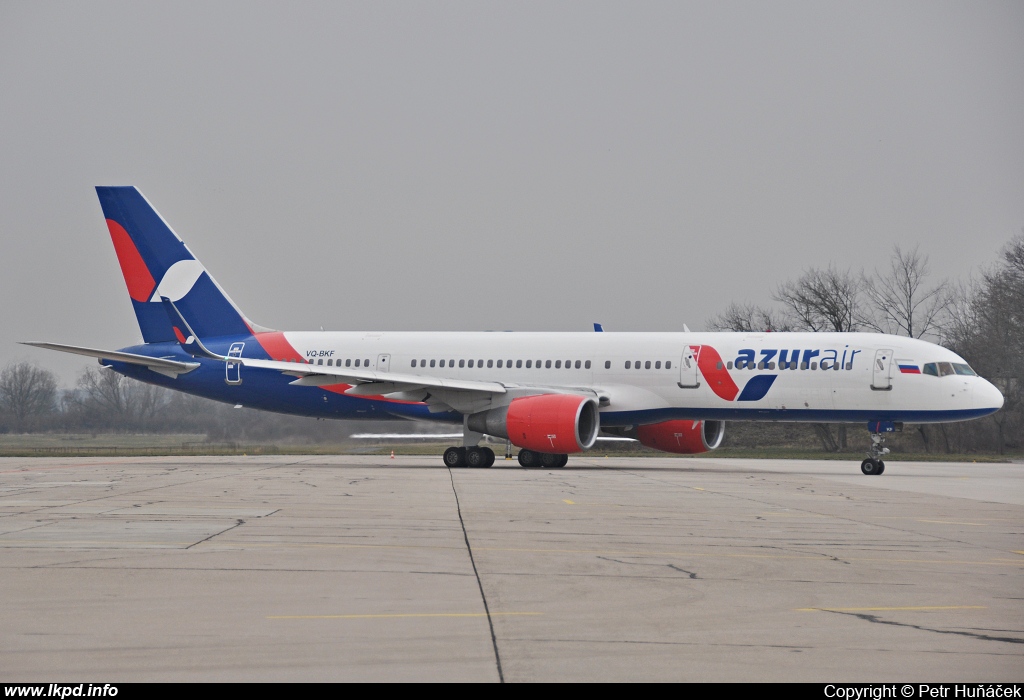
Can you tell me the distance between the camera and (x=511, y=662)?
17.5 feet

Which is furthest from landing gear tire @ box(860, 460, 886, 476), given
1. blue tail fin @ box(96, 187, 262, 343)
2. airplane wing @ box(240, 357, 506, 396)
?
blue tail fin @ box(96, 187, 262, 343)

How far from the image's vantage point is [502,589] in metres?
7.57

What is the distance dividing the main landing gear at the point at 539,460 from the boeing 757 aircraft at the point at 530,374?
0.16 ft

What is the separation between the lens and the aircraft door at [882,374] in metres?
23.7

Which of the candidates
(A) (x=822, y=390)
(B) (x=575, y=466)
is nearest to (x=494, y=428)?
(B) (x=575, y=466)

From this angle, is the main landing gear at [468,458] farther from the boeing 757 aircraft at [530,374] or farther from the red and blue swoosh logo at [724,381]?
the red and blue swoosh logo at [724,381]

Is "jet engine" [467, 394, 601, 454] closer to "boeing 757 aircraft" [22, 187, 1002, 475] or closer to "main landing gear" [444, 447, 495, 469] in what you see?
"boeing 757 aircraft" [22, 187, 1002, 475]

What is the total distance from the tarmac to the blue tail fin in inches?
561

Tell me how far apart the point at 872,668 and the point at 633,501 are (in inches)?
405

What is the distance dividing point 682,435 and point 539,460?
391 centimetres

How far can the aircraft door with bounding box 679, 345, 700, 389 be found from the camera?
24656mm

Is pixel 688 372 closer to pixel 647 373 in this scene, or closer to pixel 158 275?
pixel 647 373

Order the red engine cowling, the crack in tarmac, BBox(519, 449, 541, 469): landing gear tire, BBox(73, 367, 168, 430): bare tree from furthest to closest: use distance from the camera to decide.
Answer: BBox(73, 367, 168, 430): bare tree → the red engine cowling → BBox(519, 449, 541, 469): landing gear tire → the crack in tarmac

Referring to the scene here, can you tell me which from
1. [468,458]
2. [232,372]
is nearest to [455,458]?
[468,458]
